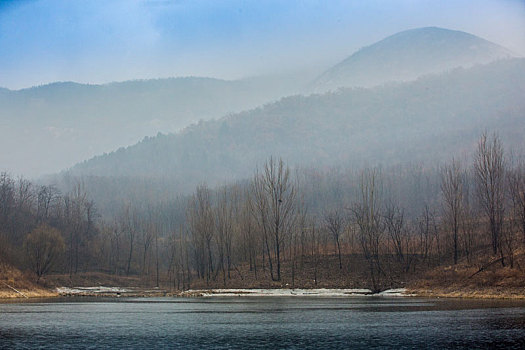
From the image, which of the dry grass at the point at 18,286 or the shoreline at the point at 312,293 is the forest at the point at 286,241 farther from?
the dry grass at the point at 18,286

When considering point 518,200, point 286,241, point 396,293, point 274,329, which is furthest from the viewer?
point 286,241

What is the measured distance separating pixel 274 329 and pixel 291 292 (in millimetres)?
33479

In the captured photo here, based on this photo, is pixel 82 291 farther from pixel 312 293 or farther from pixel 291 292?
pixel 312 293

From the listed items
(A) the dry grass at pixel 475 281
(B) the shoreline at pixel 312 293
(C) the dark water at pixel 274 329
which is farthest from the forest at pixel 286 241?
(C) the dark water at pixel 274 329

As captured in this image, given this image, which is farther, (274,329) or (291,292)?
(291,292)

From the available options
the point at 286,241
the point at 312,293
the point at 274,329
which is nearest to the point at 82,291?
the point at 286,241

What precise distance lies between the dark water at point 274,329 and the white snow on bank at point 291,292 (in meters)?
20.1

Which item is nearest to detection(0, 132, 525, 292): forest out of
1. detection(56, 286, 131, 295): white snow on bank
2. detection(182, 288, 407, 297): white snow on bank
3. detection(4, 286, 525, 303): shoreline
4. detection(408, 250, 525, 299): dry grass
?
detection(408, 250, 525, 299): dry grass

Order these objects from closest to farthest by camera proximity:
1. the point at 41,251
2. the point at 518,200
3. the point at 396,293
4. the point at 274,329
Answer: the point at 274,329, the point at 518,200, the point at 396,293, the point at 41,251

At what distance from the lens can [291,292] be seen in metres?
62.6

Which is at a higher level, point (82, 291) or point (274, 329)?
point (82, 291)

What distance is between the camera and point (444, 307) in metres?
40.1

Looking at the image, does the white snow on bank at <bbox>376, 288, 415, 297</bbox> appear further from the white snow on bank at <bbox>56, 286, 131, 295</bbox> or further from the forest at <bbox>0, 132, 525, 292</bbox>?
the white snow on bank at <bbox>56, 286, 131, 295</bbox>

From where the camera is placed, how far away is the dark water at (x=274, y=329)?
77.9ft
